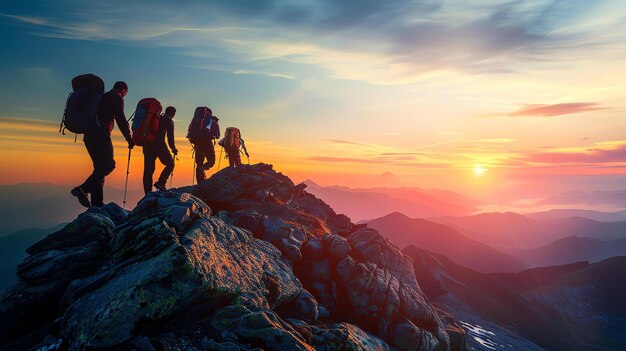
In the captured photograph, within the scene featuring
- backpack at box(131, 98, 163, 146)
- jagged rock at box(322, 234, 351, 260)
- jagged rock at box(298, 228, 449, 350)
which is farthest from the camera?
jagged rock at box(322, 234, 351, 260)

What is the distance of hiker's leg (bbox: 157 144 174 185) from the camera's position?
19.6 m

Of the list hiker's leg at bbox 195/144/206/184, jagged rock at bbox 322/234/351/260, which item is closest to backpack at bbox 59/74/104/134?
hiker's leg at bbox 195/144/206/184

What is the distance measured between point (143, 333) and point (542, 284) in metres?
180

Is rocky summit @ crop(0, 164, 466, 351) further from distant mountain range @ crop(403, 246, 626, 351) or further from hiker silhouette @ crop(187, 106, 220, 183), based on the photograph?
distant mountain range @ crop(403, 246, 626, 351)

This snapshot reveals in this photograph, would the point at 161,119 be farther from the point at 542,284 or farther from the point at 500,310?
the point at 542,284

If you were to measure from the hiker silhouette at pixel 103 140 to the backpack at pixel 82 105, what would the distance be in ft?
0.75

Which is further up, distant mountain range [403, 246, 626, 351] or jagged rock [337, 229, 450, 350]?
jagged rock [337, 229, 450, 350]

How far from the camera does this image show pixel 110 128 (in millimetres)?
15844

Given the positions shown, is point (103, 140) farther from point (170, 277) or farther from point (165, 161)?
point (170, 277)

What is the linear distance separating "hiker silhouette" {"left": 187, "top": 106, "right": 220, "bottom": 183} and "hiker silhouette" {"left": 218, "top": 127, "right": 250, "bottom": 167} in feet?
12.1

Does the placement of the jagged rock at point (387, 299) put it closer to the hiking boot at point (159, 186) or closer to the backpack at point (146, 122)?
the hiking boot at point (159, 186)

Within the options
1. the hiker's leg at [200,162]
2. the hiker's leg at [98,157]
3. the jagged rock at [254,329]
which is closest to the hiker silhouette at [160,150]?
the hiker's leg at [98,157]

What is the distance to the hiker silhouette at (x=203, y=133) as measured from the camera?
86.2ft

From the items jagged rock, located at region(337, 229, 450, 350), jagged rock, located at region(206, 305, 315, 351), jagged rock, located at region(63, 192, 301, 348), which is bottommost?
jagged rock, located at region(337, 229, 450, 350)
